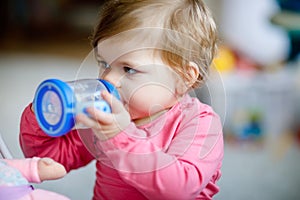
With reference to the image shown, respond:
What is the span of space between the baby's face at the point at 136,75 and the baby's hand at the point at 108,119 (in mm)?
33


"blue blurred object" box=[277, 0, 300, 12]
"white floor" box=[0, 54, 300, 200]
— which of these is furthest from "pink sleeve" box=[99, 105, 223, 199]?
"blue blurred object" box=[277, 0, 300, 12]

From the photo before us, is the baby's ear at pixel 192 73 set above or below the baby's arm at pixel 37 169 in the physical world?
above

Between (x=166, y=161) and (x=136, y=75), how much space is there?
0.08 metres

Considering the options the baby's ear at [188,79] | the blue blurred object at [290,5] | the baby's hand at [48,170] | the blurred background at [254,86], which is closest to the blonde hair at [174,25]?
the baby's ear at [188,79]

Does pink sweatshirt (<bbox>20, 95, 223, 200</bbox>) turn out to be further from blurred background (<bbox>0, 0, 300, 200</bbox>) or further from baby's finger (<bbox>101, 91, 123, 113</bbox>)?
blurred background (<bbox>0, 0, 300, 200</bbox>)

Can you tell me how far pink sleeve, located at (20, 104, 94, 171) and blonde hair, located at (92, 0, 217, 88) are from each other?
4.0 inches

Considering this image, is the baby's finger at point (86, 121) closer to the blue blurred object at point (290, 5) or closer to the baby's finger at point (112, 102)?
the baby's finger at point (112, 102)

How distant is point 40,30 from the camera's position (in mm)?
2752

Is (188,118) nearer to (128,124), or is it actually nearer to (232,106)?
(128,124)

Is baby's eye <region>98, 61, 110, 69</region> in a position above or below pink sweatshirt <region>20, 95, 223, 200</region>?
above

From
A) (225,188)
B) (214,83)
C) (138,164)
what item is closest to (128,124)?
(138,164)

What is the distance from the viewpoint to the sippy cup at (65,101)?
42cm

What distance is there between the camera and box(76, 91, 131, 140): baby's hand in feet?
1.41

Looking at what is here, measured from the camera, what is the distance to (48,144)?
21.3 inches
